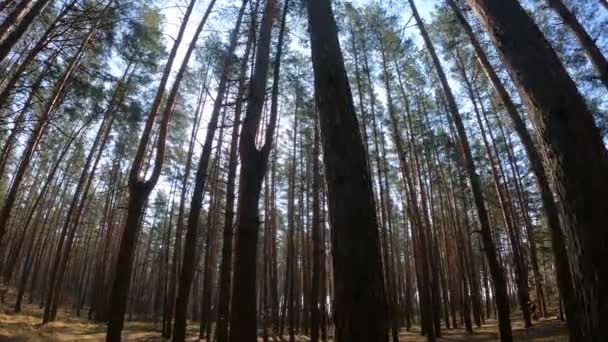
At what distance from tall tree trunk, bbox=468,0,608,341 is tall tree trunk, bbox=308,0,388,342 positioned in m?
1.07

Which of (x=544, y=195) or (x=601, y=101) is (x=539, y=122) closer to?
(x=544, y=195)

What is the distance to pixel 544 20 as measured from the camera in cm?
1378

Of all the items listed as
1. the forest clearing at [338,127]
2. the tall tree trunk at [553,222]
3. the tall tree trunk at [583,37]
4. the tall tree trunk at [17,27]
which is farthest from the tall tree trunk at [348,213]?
the tall tree trunk at [583,37]

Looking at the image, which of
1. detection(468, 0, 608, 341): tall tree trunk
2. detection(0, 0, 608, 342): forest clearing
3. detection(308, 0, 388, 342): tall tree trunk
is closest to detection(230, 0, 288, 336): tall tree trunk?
detection(0, 0, 608, 342): forest clearing

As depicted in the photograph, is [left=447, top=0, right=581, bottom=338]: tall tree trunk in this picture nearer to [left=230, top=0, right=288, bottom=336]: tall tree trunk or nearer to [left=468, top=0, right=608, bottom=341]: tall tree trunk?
[left=468, top=0, right=608, bottom=341]: tall tree trunk

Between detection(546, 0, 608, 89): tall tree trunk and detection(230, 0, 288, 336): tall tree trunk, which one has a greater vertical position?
detection(546, 0, 608, 89): tall tree trunk

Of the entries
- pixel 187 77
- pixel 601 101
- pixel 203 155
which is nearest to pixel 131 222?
pixel 203 155

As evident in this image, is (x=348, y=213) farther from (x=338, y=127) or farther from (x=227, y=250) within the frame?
(x=227, y=250)

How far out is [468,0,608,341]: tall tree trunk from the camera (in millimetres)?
1832

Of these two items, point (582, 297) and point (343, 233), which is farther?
point (343, 233)

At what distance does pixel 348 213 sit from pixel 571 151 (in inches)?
52.8

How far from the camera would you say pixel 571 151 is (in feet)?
6.60

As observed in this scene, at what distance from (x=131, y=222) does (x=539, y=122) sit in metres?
7.43

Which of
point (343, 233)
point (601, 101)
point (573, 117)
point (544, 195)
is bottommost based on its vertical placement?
point (343, 233)
